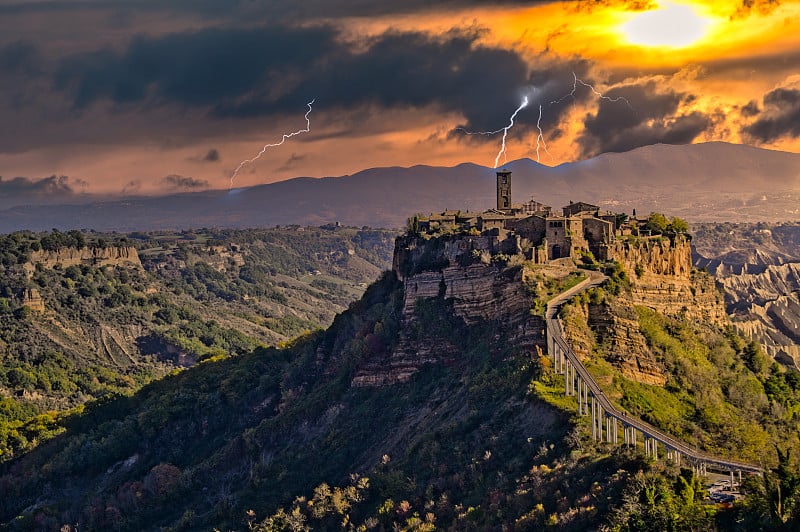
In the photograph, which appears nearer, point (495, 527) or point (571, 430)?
point (495, 527)

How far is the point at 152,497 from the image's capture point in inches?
3191

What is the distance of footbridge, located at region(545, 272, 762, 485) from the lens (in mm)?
50844

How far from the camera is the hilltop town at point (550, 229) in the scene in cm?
7269

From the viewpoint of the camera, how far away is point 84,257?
176 m

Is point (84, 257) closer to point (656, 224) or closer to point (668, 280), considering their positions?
point (656, 224)

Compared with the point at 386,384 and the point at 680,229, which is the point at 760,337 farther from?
the point at 386,384

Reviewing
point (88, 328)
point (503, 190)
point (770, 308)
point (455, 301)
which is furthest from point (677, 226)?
point (88, 328)

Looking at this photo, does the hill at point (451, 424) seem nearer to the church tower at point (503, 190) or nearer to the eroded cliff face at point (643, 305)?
the eroded cliff face at point (643, 305)

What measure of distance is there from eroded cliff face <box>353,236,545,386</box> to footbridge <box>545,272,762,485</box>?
3.82 metres

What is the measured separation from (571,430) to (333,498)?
12.8 meters

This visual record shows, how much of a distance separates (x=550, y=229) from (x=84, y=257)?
113118 millimetres

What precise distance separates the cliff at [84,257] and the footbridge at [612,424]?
114m

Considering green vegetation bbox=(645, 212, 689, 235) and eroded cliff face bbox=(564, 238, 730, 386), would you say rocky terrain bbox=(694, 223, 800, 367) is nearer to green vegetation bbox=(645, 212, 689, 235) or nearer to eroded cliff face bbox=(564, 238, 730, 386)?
green vegetation bbox=(645, 212, 689, 235)

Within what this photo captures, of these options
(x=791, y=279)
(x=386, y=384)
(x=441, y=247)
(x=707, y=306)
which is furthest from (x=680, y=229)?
(x=791, y=279)
